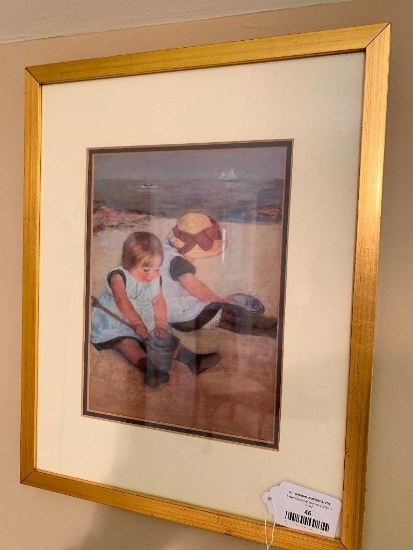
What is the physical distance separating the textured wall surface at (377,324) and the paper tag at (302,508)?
0.16 ft

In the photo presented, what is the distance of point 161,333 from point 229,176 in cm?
20

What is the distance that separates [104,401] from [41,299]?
6.3 inches

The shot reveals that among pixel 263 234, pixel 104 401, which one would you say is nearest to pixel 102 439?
pixel 104 401

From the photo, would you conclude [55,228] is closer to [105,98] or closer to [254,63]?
[105,98]

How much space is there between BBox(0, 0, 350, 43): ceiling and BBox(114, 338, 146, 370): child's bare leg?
0.39 m

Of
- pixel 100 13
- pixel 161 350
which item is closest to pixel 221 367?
pixel 161 350

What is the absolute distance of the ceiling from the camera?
0.47 metres

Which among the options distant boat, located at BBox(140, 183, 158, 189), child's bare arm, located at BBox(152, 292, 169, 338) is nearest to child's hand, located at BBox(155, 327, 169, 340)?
child's bare arm, located at BBox(152, 292, 169, 338)

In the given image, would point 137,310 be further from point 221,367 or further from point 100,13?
point 100,13

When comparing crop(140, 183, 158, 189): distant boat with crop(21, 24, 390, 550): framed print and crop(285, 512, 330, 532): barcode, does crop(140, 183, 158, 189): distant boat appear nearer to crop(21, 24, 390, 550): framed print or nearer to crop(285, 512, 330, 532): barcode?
crop(21, 24, 390, 550): framed print

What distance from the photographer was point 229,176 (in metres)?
0.46

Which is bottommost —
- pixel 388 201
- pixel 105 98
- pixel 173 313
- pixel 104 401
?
pixel 104 401

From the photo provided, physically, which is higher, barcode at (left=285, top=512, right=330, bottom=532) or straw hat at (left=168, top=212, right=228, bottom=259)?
straw hat at (left=168, top=212, right=228, bottom=259)

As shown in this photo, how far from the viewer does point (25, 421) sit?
56 cm
